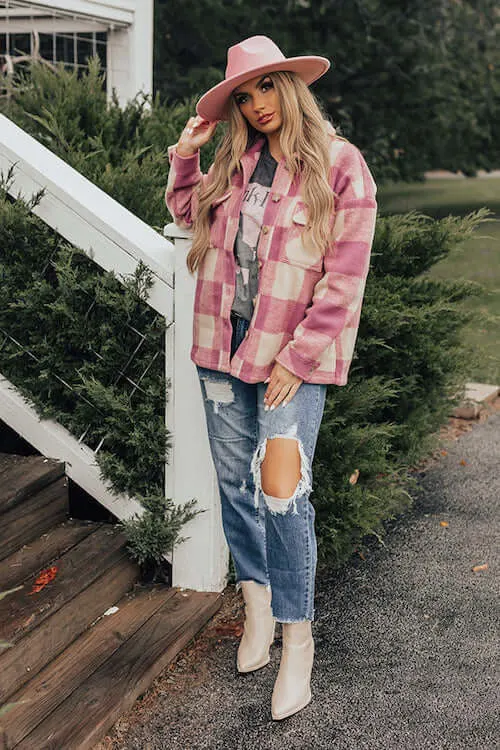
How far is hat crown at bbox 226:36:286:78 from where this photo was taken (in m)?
2.54

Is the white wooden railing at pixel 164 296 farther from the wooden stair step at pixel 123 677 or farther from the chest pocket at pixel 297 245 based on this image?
the chest pocket at pixel 297 245

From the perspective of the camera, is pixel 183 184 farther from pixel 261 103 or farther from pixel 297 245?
pixel 297 245

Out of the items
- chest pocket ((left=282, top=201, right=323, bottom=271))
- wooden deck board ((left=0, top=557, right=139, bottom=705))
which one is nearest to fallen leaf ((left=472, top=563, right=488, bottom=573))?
wooden deck board ((left=0, top=557, right=139, bottom=705))

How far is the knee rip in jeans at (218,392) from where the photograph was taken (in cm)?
282

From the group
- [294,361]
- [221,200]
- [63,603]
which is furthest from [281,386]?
[63,603]

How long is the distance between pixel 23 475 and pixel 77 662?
33.4 inches

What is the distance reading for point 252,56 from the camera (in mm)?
2547

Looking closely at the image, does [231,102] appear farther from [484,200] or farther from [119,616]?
[484,200]

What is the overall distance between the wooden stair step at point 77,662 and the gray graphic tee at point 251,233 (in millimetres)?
1253

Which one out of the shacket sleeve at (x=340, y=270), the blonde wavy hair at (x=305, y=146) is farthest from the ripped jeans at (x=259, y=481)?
the blonde wavy hair at (x=305, y=146)

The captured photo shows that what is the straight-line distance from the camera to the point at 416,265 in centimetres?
467

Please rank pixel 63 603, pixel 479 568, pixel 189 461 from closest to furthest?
pixel 63 603
pixel 189 461
pixel 479 568

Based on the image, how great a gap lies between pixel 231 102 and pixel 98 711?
1.90 meters

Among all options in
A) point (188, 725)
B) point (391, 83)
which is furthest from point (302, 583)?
point (391, 83)
